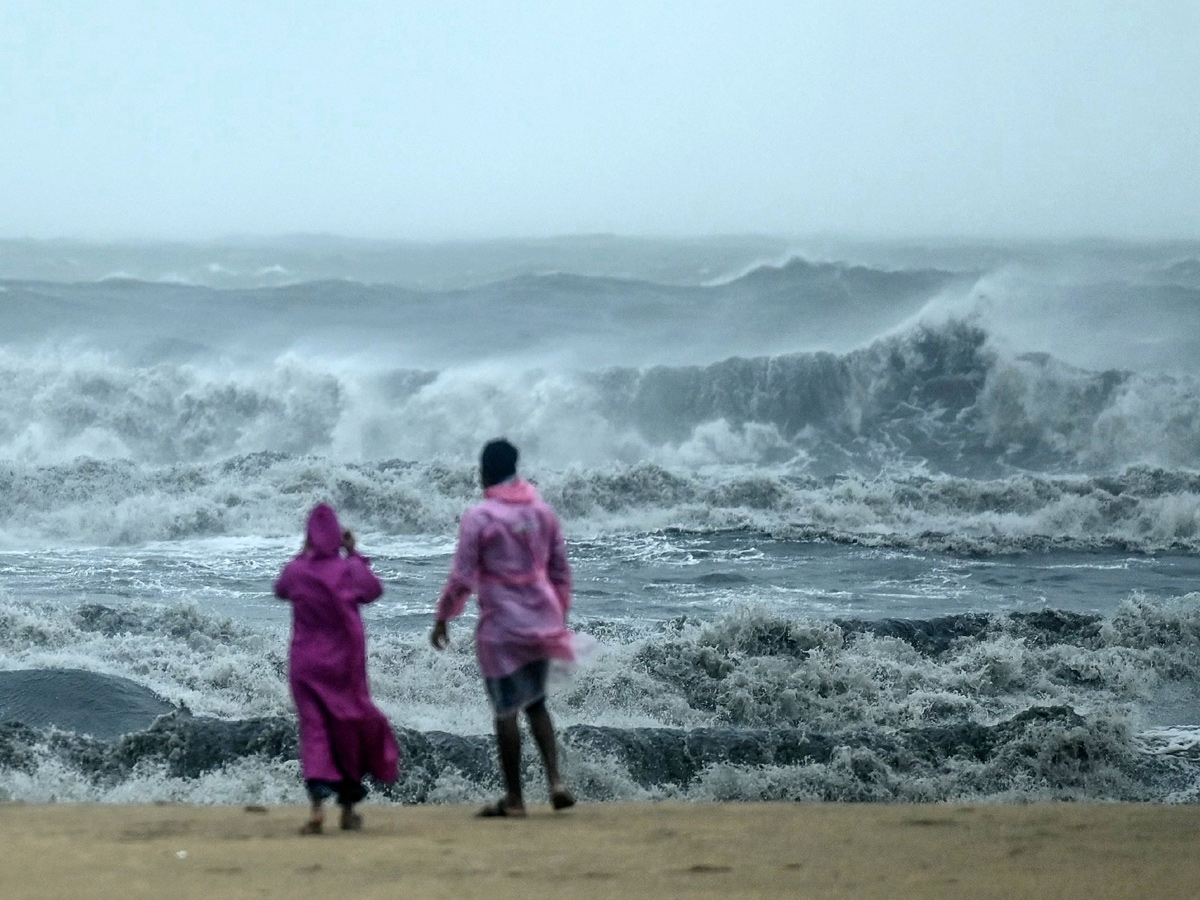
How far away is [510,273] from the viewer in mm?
33562

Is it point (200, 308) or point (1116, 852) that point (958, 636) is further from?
point (200, 308)

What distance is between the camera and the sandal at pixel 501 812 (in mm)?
5223

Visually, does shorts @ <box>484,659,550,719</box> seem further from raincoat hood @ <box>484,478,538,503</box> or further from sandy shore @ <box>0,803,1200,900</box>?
raincoat hood @ <box>484,478,538,503</box>

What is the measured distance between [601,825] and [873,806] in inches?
49.6

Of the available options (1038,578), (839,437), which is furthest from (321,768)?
(839,437)

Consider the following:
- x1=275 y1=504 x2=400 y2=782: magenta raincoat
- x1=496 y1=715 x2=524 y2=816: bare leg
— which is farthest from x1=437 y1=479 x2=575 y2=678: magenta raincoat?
x1=275 y1=504 x2=400 y2=782: magenta raincoat

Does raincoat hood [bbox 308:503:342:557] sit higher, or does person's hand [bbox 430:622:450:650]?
raincoat hood [bbox 308:503:342:557]

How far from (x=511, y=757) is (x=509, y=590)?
0.58 m

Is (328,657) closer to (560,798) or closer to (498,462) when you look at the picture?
(498,462)

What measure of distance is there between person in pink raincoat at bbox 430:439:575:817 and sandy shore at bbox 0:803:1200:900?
479 mm

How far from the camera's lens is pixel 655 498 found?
22156 millimetres

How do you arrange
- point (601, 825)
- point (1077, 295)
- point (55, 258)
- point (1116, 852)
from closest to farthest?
point (1116, 852), point (601, 825), point (1077, 295), point (55, 258)

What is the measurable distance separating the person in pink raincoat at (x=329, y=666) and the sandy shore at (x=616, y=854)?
23cm

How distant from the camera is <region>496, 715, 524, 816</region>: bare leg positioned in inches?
199
